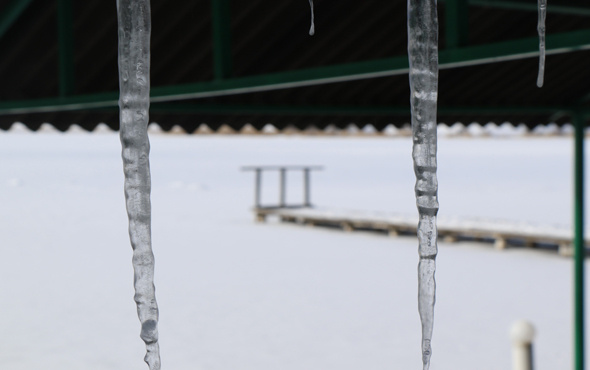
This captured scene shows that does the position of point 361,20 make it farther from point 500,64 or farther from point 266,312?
point 266,312

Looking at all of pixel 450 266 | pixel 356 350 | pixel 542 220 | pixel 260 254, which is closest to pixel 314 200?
pixel 542 220

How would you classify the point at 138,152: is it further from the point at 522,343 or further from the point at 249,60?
the point at 522,343

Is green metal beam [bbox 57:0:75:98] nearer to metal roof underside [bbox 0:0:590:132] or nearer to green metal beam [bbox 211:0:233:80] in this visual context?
metal roof underside [bbox 0:0:590:132]

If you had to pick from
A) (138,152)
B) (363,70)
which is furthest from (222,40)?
(138,152)

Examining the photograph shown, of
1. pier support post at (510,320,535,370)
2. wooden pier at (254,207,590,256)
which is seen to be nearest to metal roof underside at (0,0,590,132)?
pier support post at (510,320,535,370)

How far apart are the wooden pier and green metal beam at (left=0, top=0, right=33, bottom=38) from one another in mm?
10927

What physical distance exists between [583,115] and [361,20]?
7.04 feet

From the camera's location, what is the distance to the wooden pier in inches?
527

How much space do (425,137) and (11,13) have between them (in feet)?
10.1

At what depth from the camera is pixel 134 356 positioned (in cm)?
787

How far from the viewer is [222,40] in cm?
286

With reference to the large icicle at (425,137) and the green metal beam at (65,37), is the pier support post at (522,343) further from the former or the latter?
the large icicle at (425,137)

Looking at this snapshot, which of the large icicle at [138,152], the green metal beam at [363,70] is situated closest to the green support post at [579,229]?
the green metal beam at [363,70]

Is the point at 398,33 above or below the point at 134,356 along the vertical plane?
above
